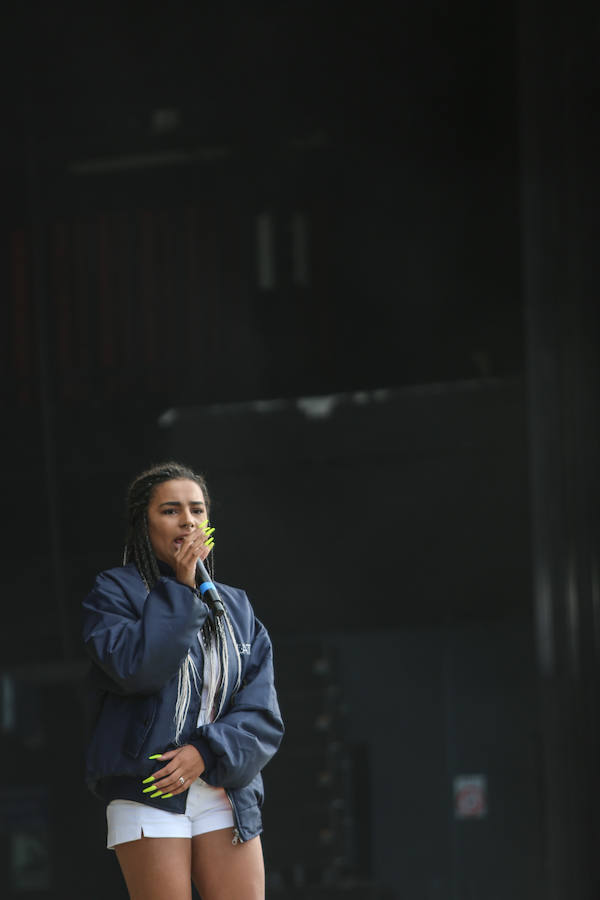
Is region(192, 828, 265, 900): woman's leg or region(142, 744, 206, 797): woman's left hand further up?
region(142, 744, 206, 797): woman's left hand

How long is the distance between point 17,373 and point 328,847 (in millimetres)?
2114

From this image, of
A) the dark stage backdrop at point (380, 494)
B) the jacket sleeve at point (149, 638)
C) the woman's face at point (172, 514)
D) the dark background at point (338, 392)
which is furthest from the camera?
the dark stage backdrop at point (380, 494)

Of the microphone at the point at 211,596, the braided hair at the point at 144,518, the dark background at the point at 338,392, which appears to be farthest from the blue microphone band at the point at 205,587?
the dark background at the point at 338,392

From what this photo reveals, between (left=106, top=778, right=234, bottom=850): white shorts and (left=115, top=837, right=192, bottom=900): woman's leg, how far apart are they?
0.01 meters

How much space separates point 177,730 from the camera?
1.71 metres

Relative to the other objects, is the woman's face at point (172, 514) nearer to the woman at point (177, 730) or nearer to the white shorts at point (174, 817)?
the woman at point (177, 730)

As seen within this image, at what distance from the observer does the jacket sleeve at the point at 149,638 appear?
1647mm

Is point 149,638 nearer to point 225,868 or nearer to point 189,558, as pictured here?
point 189,558

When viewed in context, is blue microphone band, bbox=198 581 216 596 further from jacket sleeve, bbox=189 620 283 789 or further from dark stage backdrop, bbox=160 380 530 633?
dark stage backdrop, bbox=160 380 530 633

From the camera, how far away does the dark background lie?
4047 mm

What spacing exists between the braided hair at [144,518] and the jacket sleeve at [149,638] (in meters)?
0.11

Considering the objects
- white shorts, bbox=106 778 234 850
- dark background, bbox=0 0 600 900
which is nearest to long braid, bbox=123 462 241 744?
white shorts, bbox=106 778 234 850

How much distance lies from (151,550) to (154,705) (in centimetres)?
27

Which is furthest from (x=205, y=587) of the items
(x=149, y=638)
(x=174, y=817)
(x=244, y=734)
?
(x=174, y=817)
